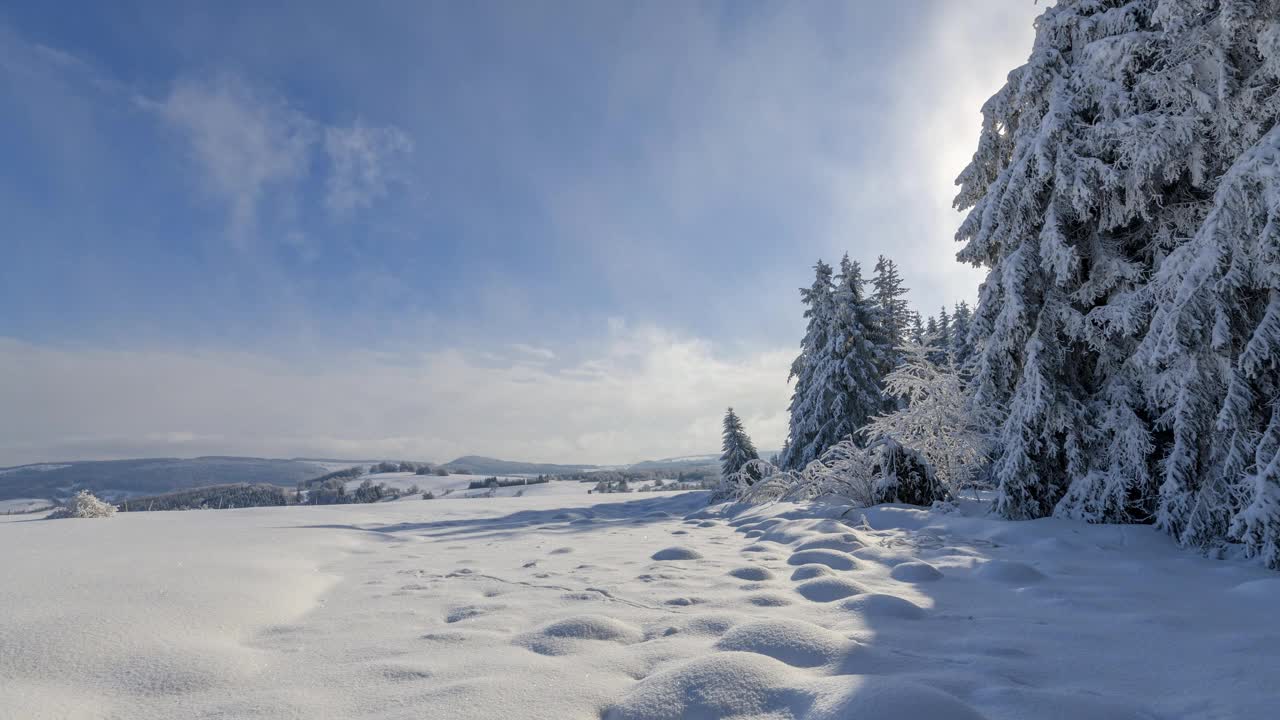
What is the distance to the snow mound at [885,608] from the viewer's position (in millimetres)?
2941

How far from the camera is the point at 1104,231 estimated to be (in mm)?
6824

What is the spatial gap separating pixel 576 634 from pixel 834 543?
3.44m

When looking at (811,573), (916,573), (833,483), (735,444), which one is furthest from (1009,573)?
(735,444)

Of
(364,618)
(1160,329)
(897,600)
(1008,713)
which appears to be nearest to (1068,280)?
(1160,329)

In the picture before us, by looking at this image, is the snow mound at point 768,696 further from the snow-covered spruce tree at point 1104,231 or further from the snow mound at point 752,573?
the snow-covered spruce tree at point 1104,231

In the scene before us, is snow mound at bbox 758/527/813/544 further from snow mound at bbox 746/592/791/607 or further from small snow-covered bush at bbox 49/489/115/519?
small snow-covered bush at bbox 49/489/115/519

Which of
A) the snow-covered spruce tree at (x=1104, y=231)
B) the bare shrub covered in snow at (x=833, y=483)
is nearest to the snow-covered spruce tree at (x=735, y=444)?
the bare shrub covered in snow at (x=833, y=483)

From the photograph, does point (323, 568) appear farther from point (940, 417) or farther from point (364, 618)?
point (940, 417)

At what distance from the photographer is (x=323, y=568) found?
4.57 metres

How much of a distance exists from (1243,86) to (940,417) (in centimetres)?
526

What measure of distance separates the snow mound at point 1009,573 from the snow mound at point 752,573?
1496 mm

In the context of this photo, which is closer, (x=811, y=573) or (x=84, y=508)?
(x=811, y=573)

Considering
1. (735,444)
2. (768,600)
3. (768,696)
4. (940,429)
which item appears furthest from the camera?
(735,444)

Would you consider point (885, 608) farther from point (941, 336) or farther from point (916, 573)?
point (941, 336)
